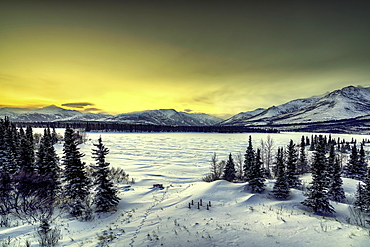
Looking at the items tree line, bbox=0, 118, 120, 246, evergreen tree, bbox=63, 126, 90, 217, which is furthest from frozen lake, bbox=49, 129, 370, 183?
evergreen tree, bbox=63, 126, 90, 217

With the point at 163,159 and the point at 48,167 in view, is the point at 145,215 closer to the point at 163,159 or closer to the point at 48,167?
the point at 48,167

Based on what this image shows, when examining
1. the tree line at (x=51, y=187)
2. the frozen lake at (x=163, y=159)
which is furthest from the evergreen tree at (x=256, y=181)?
the frozen lake at (x=163, y=159)

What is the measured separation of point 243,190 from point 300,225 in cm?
1280

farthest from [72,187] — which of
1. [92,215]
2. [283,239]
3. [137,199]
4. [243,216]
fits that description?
[283,239]

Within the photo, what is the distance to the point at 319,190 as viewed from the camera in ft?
57.2

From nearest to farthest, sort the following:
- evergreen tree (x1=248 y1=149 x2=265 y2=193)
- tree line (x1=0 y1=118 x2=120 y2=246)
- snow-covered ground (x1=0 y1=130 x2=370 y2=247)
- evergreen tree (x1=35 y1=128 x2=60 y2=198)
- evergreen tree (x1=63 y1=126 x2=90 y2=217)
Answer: snow-covered ground (x1=0 y1=130 x2=370 y2=247)
tree line (x1=0 y1=118 x2=120 y2=246)
evergreen tree (x1=63 y1=126 x2=90 y2=217)
evergreen tree (x1=35 y1=128 x2=60 y2=198)
evergreen tree (x1=248 y1=149 x2=265 y2=193)

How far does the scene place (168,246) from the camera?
939cm

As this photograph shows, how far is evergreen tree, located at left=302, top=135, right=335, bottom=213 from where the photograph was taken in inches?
674

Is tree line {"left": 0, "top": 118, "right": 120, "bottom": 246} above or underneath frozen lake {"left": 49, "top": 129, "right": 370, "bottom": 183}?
above

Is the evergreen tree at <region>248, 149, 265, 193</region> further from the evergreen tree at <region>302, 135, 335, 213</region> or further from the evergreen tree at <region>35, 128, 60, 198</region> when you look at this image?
the evergreen tree at <region>35, 128, 60, 198</region>

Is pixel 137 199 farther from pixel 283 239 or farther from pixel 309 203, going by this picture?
pixel 309 203

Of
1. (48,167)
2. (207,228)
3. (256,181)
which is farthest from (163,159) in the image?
(207,228)

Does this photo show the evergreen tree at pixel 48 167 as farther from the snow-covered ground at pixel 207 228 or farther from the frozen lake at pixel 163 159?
the frozen lake at pixel 163 159

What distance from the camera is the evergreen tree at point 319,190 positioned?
1711cm
